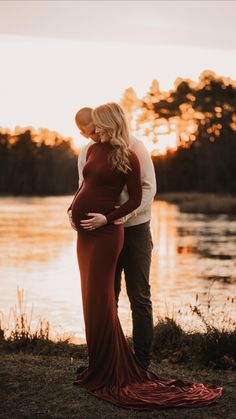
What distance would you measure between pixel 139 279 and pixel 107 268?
30cm

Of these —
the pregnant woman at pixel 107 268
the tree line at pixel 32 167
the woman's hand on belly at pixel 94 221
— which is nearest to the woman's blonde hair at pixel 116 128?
the pregnant woman at pixel 107 268

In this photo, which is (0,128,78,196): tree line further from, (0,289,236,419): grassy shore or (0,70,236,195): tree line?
(0,289,236,419): grassy shore

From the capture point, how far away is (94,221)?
4387 millimetres

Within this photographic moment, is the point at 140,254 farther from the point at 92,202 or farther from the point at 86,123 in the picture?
the point at 86,123

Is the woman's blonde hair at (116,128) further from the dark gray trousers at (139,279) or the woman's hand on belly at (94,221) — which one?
the dark gray trousers at (139,279)

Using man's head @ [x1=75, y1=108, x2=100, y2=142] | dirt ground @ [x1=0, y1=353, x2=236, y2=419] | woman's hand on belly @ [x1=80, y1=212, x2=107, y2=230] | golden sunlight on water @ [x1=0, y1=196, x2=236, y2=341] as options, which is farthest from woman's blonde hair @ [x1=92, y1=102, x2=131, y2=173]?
golden sunlight on water @ [x1=0, y1=196, x2=236, y2=341]

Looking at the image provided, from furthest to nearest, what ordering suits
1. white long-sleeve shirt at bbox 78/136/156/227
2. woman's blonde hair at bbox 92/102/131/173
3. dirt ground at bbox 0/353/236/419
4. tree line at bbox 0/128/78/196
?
tree line at bbox 0/128/78/196 < white long-sleeve shirt at bbox 78/136/156/227 < woman's blonde hair at bbox 92/102/131/173 < dirt ground at bbox 0/353/236/419

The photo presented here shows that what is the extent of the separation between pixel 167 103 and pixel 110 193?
171 ft

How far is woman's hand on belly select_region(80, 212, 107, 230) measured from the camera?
4.38 m

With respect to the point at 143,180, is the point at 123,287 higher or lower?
lower

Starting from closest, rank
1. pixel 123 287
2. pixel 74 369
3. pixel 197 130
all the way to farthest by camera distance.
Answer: pixel 74 369 → pixel 123 287 → pixel 197 130

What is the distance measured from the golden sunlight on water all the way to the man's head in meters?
2.73

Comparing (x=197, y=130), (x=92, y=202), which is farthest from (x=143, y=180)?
(x=197, y=130)

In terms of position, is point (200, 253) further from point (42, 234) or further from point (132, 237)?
point (132, 237)
